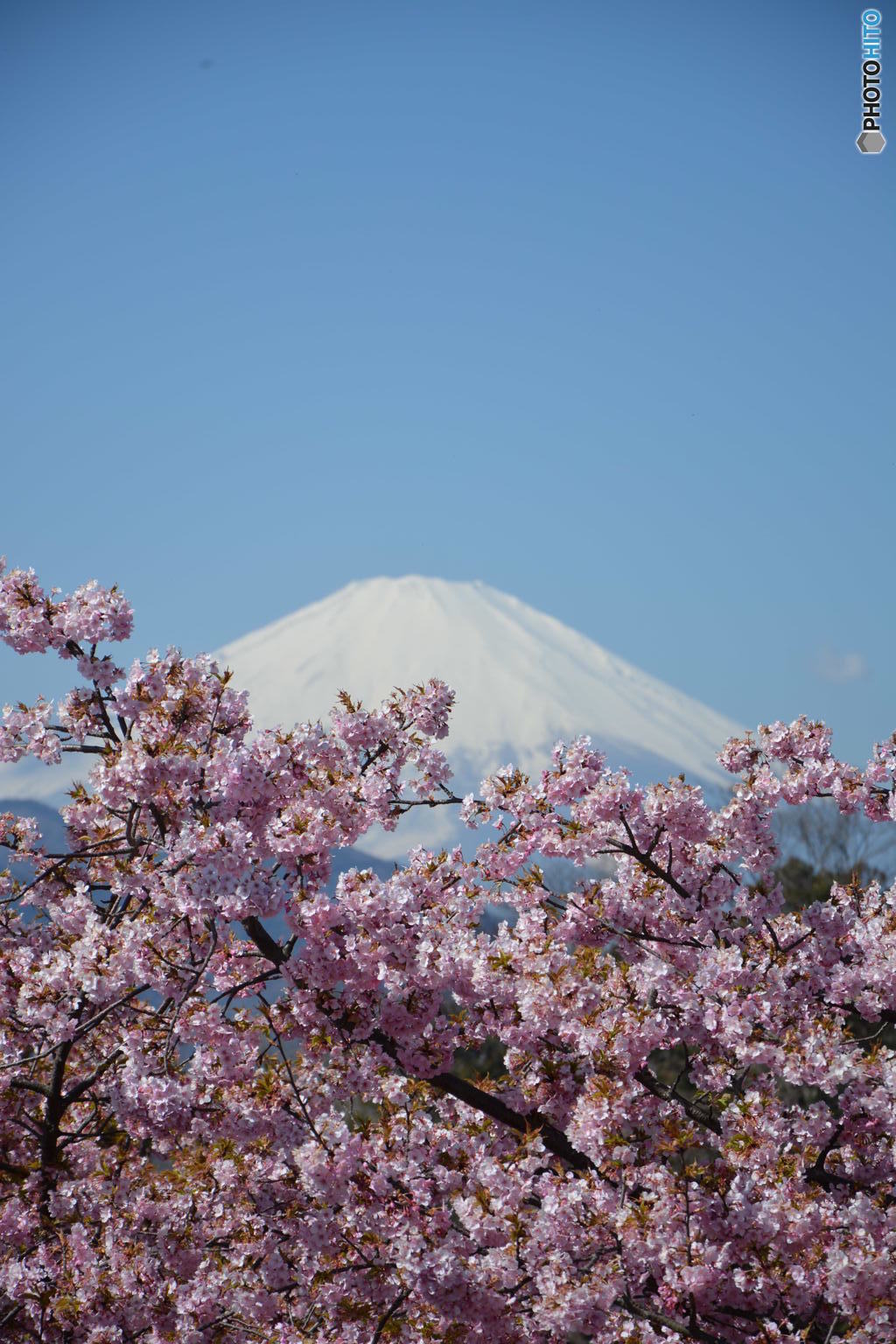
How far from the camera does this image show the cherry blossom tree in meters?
4.77

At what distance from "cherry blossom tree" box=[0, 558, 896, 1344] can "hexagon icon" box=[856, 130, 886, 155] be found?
7494 mm

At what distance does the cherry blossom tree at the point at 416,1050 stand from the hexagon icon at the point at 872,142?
7.49 meters

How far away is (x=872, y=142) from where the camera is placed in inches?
461

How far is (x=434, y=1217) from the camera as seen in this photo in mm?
4922

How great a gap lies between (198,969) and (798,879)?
3567cm

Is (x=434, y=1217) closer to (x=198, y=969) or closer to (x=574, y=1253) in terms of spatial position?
(x=574, y=1253)

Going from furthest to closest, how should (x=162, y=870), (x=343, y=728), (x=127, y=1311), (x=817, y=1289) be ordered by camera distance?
(x=343, y=728) → (x=127, y=1311) → (x=162, y=870) → (x=817, y=1289)

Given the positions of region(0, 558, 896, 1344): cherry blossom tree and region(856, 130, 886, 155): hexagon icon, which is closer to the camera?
region(0, 558, 896, 1344): cherry blossom tree

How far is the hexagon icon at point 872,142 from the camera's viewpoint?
1150 centimetres

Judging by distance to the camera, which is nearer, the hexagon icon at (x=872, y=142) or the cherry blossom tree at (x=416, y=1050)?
the cherry blossom tree at (x=416, y=1050)

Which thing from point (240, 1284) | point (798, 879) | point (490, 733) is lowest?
point (240, 1284)

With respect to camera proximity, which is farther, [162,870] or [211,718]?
[211,718]

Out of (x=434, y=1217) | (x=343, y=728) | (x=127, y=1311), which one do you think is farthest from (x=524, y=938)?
(x=127, y=1311)

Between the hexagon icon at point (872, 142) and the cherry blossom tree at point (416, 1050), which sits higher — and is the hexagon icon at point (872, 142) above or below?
above
